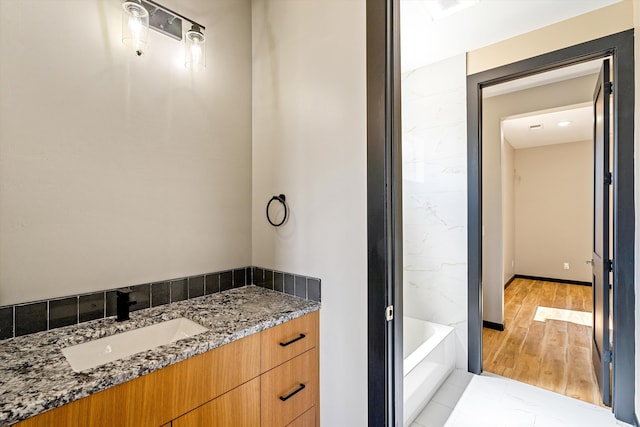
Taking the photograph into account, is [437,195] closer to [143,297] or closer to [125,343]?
[143,297]

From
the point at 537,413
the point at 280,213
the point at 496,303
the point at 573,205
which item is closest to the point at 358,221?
the point at 280,213

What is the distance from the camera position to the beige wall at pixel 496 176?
3373mm

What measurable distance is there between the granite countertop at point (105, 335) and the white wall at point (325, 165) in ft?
0.68

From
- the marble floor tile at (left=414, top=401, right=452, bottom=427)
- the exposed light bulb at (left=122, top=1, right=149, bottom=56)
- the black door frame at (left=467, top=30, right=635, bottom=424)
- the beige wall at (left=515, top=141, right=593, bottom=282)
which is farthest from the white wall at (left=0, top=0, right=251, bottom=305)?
the beige wall at (left=515, top=141, right=593, bottom=282)

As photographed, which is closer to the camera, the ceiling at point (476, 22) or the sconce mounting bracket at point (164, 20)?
the sconce mounting bracket at point (164, 20)

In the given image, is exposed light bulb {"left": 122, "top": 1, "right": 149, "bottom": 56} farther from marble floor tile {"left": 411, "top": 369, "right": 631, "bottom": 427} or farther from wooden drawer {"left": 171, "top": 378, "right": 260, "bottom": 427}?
marble floor tile {"left": 411, "top": 369, "right": 631, "bottom": 427}

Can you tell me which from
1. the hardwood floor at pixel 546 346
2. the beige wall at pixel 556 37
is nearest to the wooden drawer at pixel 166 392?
the hardwood floor at pixel 546 346

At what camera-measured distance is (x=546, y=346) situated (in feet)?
9.69

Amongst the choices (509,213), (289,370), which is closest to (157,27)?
(289,370)

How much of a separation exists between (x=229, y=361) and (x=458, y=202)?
2204 mm

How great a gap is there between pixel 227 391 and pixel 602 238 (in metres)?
2.54

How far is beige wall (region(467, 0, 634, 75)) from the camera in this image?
1946 mm

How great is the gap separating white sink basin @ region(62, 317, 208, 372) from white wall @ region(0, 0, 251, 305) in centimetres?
25

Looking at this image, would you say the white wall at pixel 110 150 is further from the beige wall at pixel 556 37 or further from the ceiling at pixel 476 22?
the beige wall at pixel 556 37
